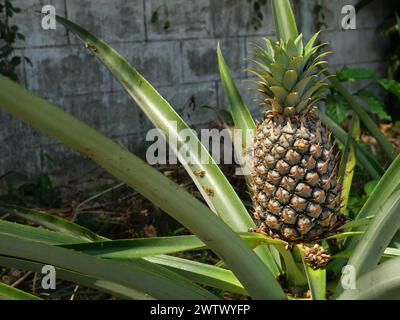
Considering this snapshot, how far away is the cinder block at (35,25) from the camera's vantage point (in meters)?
2.46

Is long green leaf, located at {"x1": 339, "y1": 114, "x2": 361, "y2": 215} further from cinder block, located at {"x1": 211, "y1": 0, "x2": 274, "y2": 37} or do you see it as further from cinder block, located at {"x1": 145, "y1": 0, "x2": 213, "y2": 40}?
cinder block, located at {"x1": 211, "y1": 0, "x2": 274, "y2": 37}

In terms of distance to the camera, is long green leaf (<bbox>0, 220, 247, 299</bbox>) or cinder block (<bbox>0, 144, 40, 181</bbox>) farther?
cinder block (<bbox>0, 144, 40, 181</bbox>)

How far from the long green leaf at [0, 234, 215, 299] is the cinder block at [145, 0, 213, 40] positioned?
2.22 metres

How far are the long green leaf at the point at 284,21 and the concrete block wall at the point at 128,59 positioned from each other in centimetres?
124

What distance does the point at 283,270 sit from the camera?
3.66 ft

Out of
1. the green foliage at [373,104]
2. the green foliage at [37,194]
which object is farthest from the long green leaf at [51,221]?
the green foliage at [373,104]

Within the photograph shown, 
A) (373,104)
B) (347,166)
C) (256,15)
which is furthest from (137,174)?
(256,15)

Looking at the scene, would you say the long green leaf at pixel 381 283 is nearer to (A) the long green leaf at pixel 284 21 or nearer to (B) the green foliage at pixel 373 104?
(A) the long green leaf at pixel 284 21

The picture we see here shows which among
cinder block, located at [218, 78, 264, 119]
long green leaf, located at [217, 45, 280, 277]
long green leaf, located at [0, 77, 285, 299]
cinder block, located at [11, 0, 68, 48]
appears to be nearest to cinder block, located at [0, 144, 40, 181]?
cinder block, located at [11, 0, 68, 48]

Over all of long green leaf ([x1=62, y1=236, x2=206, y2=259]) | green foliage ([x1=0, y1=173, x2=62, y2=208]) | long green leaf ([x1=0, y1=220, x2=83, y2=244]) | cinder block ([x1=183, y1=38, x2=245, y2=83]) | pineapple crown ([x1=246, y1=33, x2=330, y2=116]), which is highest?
cinder block ([x1=183, y1=38, x2=245, y2=83])

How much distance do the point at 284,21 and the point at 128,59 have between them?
67.4 inches

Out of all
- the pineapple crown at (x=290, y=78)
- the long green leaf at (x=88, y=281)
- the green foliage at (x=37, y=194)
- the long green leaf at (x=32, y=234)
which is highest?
the pineapple crown at (x=290, y=78)

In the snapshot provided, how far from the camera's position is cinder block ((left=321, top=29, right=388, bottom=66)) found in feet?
12.1
